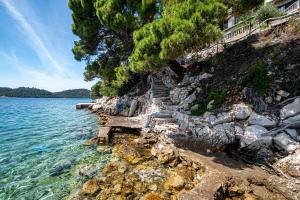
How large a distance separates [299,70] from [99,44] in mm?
16084

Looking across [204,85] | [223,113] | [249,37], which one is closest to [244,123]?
[223,113]

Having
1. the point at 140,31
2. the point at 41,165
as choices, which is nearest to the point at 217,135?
the point at 140,31

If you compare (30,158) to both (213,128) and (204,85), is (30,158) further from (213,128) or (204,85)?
(204,85)

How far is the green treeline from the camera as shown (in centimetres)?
769

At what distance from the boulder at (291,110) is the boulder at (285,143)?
877mm

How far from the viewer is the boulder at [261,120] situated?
6.50 meters

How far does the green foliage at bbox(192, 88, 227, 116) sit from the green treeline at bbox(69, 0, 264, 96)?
2506 mm

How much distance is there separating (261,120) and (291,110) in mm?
1014

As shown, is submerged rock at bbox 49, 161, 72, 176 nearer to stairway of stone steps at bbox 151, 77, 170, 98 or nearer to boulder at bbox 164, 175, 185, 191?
Result: boulder at bbox 164, 175, 185, 191

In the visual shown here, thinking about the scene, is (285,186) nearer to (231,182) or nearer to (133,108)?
(231,182)

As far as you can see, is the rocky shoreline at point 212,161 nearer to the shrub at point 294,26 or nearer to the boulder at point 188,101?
the boulder at point 188,101

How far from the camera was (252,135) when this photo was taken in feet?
21.0

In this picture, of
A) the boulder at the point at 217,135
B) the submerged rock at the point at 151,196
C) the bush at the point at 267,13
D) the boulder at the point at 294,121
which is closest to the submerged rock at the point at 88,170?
the submerged rock at the point at 151,196

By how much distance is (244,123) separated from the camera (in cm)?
709
